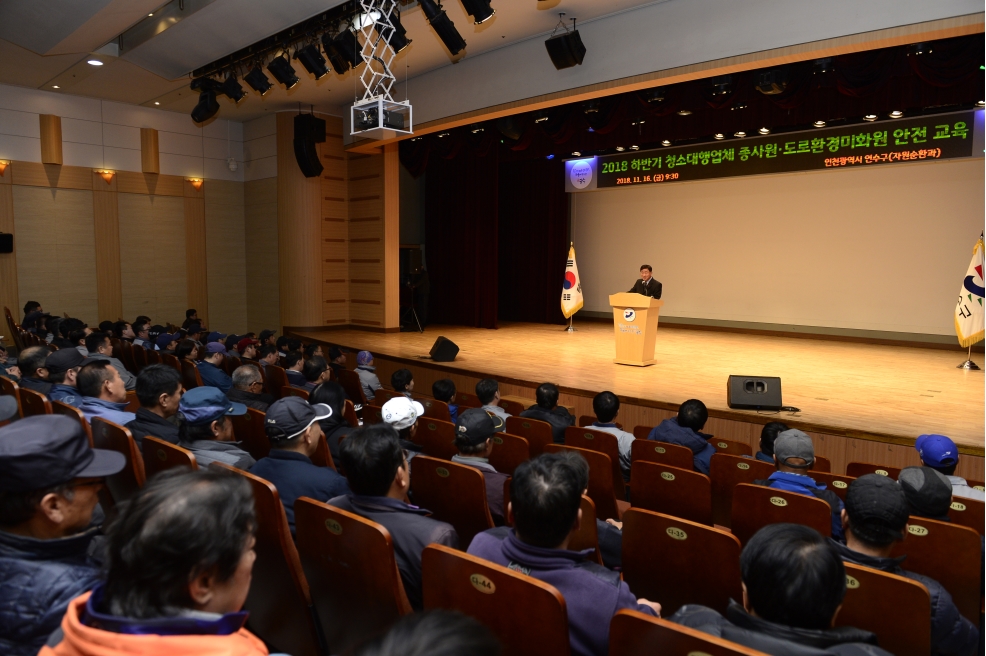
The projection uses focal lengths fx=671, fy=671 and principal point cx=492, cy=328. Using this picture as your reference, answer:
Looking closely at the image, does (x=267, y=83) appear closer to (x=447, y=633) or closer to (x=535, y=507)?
(x=535, y=507)

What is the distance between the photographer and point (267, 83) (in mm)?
7793

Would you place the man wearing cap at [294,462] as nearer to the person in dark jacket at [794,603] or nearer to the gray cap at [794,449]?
the person in dark jacket at [794,603]

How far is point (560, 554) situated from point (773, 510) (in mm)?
1209

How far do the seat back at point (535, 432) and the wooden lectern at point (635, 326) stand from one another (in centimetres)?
378

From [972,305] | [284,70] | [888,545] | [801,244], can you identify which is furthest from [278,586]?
[801,244]

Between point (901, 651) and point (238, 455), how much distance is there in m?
2.39

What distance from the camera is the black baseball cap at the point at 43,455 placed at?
1316 mm

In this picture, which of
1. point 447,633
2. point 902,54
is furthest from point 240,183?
point 447,633

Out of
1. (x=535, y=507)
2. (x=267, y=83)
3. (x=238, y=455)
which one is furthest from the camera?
(x=267, y=83)

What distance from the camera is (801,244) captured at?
10398 millimetres

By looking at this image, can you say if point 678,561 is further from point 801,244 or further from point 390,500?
point 801,244

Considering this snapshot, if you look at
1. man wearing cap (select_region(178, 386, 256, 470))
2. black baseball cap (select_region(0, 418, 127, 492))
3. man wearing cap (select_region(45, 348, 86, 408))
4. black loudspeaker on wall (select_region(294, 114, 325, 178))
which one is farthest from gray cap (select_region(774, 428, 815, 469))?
black loudspeaker on wall (select_region(294, 114, 325, 178))

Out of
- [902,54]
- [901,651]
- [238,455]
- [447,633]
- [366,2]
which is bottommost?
[901,651]

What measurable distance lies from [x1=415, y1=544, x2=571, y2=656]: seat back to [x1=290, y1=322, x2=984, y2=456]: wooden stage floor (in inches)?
172
